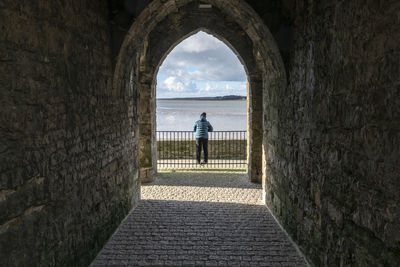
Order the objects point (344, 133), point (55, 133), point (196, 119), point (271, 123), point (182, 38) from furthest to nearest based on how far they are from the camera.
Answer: point (196, 119) → point (182, 38) → point (271, 123) → point (55, 133) → point (344, 133)

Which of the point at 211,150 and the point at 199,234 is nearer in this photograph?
the point at 199,234

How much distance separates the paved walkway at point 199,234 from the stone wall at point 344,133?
→ 47 cm

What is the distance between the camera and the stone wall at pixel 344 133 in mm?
2199

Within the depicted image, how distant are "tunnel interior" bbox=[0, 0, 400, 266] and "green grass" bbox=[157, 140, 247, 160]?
6.80m

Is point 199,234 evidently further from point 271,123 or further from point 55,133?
point 55,133

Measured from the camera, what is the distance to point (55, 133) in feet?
10.3

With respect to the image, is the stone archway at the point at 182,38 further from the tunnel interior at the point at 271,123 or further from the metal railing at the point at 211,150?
the metal railing at the point at 211,150

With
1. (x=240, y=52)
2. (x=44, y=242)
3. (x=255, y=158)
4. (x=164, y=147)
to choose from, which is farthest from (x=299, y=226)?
(x=164, y=147)

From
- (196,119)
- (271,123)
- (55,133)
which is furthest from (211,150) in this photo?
(196,119)

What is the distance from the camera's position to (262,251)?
165 inches

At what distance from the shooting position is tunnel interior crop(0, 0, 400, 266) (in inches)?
93.2

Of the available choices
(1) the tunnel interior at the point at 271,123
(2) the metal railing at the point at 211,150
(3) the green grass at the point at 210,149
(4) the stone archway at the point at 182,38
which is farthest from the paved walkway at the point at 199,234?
(3) the green grass at the point at 210,149

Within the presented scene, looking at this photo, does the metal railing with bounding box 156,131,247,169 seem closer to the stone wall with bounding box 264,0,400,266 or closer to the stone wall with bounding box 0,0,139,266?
the stone wall with bounding box 0,0,139,266

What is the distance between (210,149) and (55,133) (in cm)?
996
